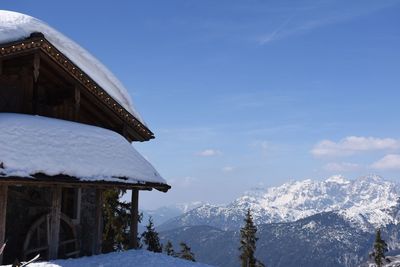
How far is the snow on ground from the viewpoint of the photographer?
15.4 m

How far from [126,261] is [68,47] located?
9.22 meters

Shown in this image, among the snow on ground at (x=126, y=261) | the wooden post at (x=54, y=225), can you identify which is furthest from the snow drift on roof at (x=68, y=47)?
the snow on ground at (x=126, y=261)

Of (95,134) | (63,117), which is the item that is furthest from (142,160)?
(63,117)

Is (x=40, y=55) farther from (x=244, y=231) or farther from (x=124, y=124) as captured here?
(x=244, y=231)

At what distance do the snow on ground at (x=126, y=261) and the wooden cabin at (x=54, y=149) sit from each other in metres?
0.74

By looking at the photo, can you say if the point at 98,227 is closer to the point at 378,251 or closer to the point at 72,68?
the point at 72,68

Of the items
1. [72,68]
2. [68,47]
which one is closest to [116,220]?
[68,47]

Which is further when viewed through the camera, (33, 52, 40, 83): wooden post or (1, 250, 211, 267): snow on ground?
(33, 52, 40, 83): wooden post

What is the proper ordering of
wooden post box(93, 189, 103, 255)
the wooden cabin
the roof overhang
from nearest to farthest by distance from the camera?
the wooden cabin, the roof overhang, wooden post box(93, 189, 103, 255)

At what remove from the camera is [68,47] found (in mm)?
20719

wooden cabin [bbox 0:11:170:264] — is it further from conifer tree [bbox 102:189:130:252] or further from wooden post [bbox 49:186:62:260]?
conifer tree [bbox 102:189:130:252]

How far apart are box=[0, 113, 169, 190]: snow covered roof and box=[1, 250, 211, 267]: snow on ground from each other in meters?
2.53

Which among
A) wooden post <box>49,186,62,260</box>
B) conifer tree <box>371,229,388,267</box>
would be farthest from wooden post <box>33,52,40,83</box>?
conifer tree <box>371,229,388,267</box>

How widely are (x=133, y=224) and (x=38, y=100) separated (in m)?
5.84
